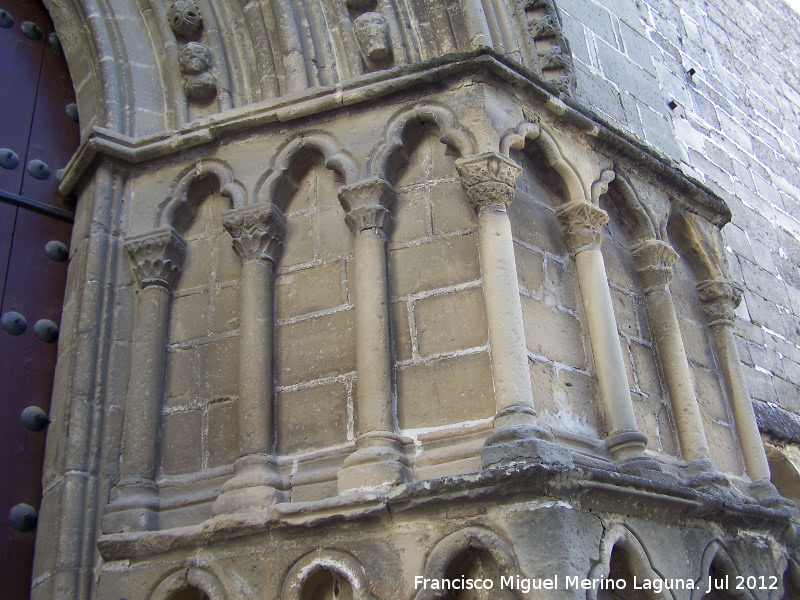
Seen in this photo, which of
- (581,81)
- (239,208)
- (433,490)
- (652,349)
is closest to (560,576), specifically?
(433,490)

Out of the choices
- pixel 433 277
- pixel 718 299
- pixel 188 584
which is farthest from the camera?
pixel 718 299

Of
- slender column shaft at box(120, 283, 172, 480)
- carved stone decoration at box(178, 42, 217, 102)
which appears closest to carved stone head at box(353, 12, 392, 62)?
carved stone decoration at box(178, 42, 217, 102)

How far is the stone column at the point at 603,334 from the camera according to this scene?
9.73ft

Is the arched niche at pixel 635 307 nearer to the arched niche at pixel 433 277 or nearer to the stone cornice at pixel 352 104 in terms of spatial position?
the stone cornice at pixel 352 104

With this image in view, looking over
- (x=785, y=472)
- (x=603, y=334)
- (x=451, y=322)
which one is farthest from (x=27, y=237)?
(x=785, y=472)

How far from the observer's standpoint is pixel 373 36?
367 cm

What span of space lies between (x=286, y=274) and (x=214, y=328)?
340 mm

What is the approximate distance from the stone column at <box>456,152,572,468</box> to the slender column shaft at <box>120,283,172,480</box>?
123cm

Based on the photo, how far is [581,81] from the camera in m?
4.26

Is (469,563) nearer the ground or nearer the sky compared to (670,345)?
nearer the ground

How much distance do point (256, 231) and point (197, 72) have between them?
3.00 ft

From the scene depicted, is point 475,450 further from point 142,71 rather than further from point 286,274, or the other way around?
point 142,71

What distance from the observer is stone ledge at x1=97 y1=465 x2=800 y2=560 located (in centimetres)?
254

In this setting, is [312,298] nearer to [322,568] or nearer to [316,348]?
[316,348]
